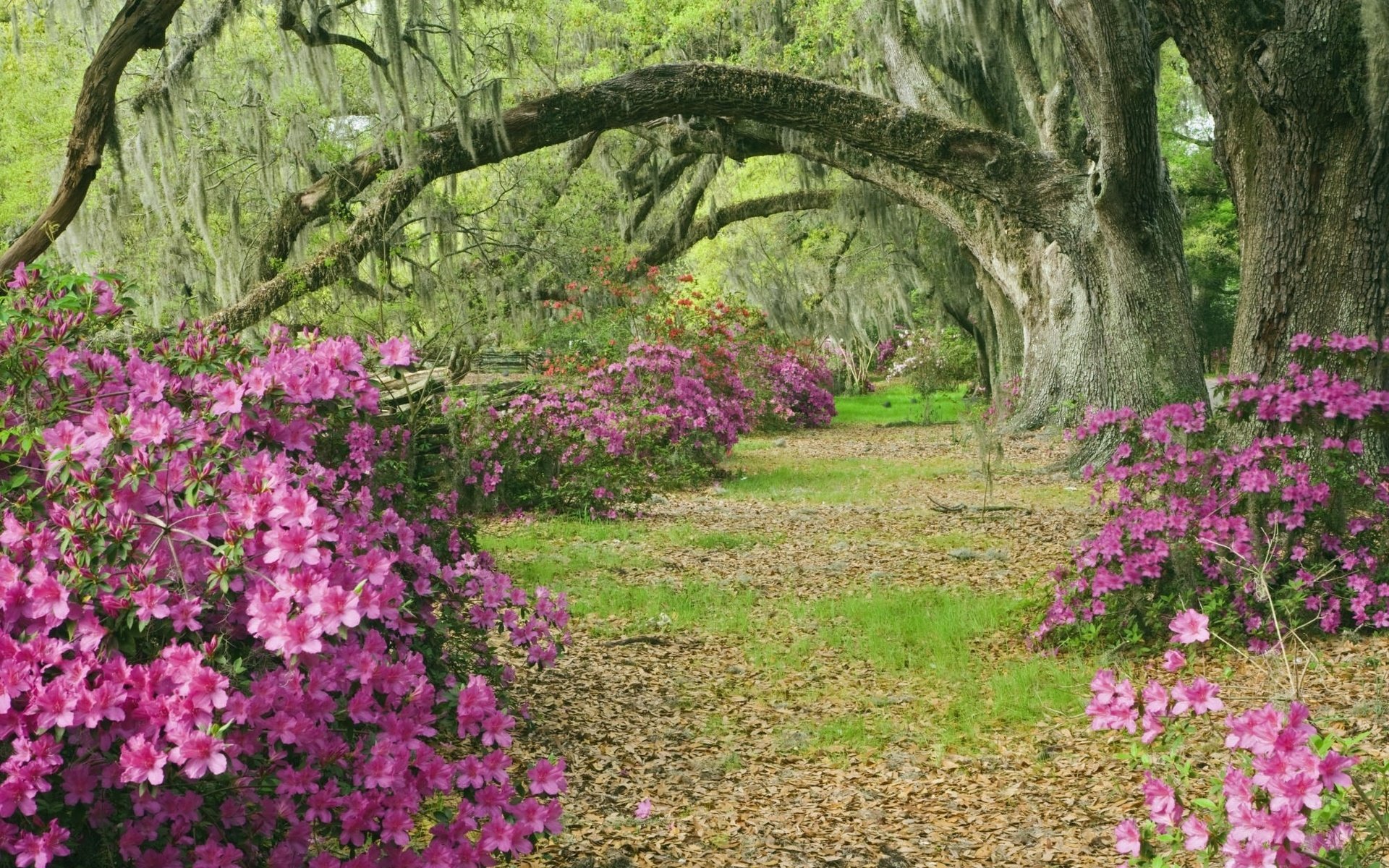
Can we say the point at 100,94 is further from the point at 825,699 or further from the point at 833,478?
the point at 833,478

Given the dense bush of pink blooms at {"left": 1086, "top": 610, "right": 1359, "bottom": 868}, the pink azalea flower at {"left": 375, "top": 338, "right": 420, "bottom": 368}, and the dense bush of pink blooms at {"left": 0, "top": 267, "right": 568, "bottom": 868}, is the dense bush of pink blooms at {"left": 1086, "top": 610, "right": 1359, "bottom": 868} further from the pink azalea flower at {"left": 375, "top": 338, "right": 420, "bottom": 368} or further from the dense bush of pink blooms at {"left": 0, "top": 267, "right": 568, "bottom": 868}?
the pink azalea flower at {"left": 375, "top": 338, "right": 420, "bottom": 368}

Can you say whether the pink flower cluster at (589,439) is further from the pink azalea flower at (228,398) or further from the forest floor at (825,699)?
the pink azalea flower at (228,398)

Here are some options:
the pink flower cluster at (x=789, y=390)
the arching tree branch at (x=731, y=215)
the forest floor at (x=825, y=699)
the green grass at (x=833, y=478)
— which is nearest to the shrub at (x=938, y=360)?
the pink flower cluster at (x=789, y=390)

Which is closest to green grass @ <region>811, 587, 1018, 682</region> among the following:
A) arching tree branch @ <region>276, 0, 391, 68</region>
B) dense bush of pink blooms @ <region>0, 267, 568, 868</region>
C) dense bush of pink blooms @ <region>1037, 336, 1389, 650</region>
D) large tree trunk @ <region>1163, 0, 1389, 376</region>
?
dense bush of pink blooms @ <region>1037, 336, 1389, 650</region>

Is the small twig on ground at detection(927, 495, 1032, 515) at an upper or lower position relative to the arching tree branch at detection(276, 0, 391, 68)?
lower

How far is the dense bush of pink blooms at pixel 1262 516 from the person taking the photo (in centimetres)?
500

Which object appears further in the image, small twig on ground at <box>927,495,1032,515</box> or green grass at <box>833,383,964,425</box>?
green grass at <box>833,383,964,425</box>

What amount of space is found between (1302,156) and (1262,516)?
1.81 metres

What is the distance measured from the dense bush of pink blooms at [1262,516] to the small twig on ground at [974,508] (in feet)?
14.4

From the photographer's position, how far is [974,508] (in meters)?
10.0

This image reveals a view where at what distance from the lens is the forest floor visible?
12.2 feet

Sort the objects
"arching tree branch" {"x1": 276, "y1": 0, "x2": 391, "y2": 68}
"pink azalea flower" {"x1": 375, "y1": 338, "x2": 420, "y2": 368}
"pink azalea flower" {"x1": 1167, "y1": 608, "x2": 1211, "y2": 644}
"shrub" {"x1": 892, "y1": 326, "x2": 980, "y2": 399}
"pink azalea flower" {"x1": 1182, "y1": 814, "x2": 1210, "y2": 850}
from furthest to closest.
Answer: "shrub" {"x1": 892, "y1": 326, "x2": 980, "y2": 399}, "arching tree branch" {"x1": 276, "y1": 0, "x2": 391, "y2": 68}, "pink azalea flower" {"x1": 375, "y1": 338, "x2": 420, "y2": 368}, "pink azalea flower" {"x1": 1167, "y1": 608, "x2": 1211, "y2": 644}, "pink azalea flower" {"x1": 1182, "y1": 814, "x2": 1210, "y2": 850}

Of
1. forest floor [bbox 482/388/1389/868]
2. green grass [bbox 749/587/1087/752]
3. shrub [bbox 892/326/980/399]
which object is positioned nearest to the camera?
forest floor [bbox 482/388/1389/868]

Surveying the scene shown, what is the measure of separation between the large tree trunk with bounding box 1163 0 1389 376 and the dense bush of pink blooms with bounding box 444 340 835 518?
Result: 188 inches
